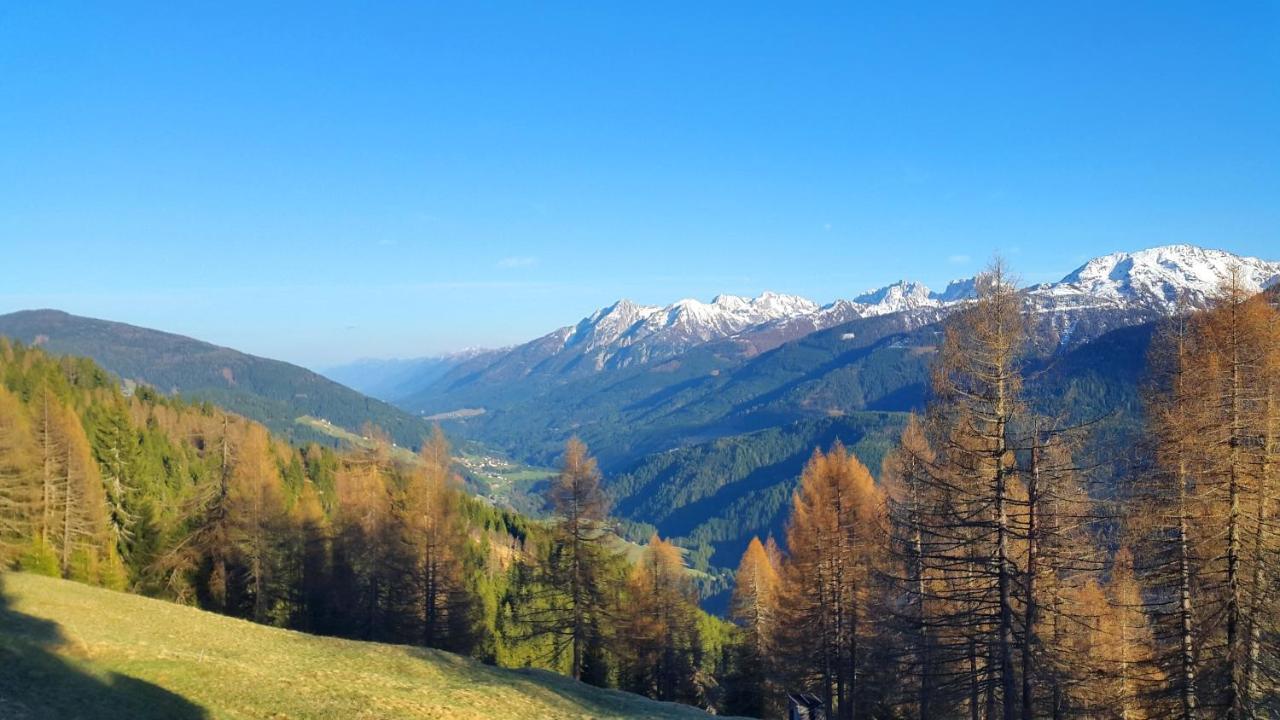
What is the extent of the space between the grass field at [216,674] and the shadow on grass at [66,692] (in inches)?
1.7

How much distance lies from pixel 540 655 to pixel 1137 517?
46.1 meters

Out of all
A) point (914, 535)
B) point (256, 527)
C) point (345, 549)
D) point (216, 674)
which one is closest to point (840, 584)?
point (914, 535)

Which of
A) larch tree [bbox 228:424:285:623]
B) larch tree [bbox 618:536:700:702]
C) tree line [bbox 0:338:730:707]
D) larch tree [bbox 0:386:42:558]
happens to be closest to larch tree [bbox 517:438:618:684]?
tree line [bbox 0:338:730:707]

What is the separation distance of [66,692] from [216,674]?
4.89 meters

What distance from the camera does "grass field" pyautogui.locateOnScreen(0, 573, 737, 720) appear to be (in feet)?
58.0

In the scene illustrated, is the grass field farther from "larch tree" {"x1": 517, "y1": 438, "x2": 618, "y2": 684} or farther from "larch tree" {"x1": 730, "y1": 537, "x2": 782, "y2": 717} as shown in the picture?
"larch tree" {"x1": 730, "y1": 537, "x2": 782, "y2": 717}

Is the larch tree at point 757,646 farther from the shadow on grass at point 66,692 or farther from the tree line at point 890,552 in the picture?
the shadow on grass at point 66,692

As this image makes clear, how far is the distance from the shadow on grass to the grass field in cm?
4

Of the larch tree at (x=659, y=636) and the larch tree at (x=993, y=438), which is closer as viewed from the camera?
the larch tree at (x=993, y=438)

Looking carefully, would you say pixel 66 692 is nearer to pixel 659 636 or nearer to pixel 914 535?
pixel 914 535

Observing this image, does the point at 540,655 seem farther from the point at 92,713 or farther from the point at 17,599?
the point at 92,713

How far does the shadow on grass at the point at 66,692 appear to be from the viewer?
1586 centimetres

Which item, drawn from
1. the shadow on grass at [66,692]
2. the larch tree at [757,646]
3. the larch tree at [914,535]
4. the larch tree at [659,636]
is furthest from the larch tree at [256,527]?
the larch tree at [914,535]

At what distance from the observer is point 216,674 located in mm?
21625
